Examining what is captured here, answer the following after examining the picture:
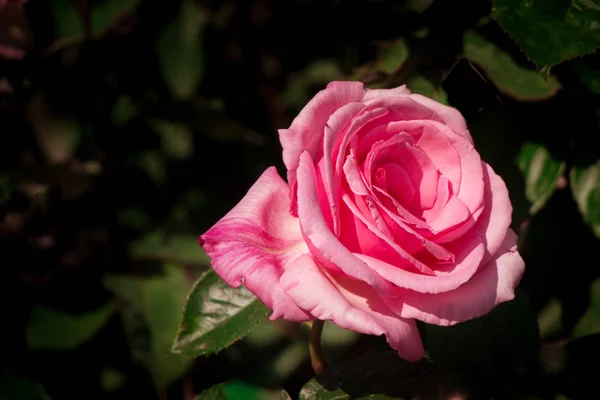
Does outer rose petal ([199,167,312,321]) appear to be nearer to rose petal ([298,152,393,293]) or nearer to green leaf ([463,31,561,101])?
rose petal ([298,152,393,293])

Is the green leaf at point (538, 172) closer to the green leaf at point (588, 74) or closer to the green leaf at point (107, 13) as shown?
the green leaf at point (588, 74)

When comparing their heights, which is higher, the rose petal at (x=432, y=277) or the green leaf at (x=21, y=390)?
the rose petal at (x=432, y=277)

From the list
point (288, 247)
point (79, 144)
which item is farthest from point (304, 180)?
point (79, 144)

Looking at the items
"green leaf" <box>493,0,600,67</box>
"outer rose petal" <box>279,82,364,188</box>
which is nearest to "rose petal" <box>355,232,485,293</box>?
"outer rose petal" <box>279,82,364,188</box>

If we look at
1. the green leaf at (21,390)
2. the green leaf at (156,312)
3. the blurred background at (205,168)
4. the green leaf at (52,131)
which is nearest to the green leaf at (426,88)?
the blurred background at (205,168)

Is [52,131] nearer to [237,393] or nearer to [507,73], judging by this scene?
[237,393]

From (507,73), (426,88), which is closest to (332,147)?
(426,88)
